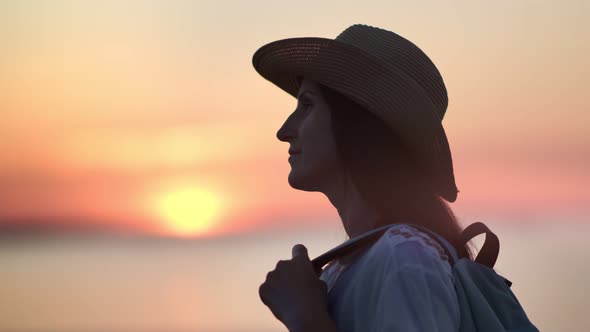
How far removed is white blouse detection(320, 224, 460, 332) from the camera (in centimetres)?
249

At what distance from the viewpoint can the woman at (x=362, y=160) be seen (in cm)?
275

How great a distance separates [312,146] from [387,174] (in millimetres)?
284

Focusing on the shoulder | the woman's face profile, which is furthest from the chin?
the shoulder

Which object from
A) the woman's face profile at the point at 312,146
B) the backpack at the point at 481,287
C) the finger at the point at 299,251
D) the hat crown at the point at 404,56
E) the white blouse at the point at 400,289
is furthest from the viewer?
the hat crown at the point at 404,56

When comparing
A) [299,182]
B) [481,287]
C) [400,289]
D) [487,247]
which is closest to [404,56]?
[299,182]

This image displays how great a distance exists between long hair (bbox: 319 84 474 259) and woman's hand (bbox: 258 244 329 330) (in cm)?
35

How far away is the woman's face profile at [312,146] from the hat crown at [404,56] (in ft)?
0.86

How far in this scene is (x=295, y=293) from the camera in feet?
9.17

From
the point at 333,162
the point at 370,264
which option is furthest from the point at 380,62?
the point at 370,264

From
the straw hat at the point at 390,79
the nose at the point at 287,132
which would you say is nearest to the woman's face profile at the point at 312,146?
the nose at the point at 287,132

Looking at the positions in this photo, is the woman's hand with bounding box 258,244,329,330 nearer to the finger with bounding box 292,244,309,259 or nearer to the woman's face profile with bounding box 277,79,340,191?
the finger with bounding box 292,244,309,259

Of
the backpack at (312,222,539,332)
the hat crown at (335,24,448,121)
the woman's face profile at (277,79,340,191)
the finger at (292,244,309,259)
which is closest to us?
the backpack at (312,222,539,332)

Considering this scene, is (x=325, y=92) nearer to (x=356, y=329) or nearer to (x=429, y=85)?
(x=429, y=85)

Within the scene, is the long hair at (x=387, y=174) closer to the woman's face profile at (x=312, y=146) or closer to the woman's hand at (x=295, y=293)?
the woman's face profile at (x=312, y=146)
